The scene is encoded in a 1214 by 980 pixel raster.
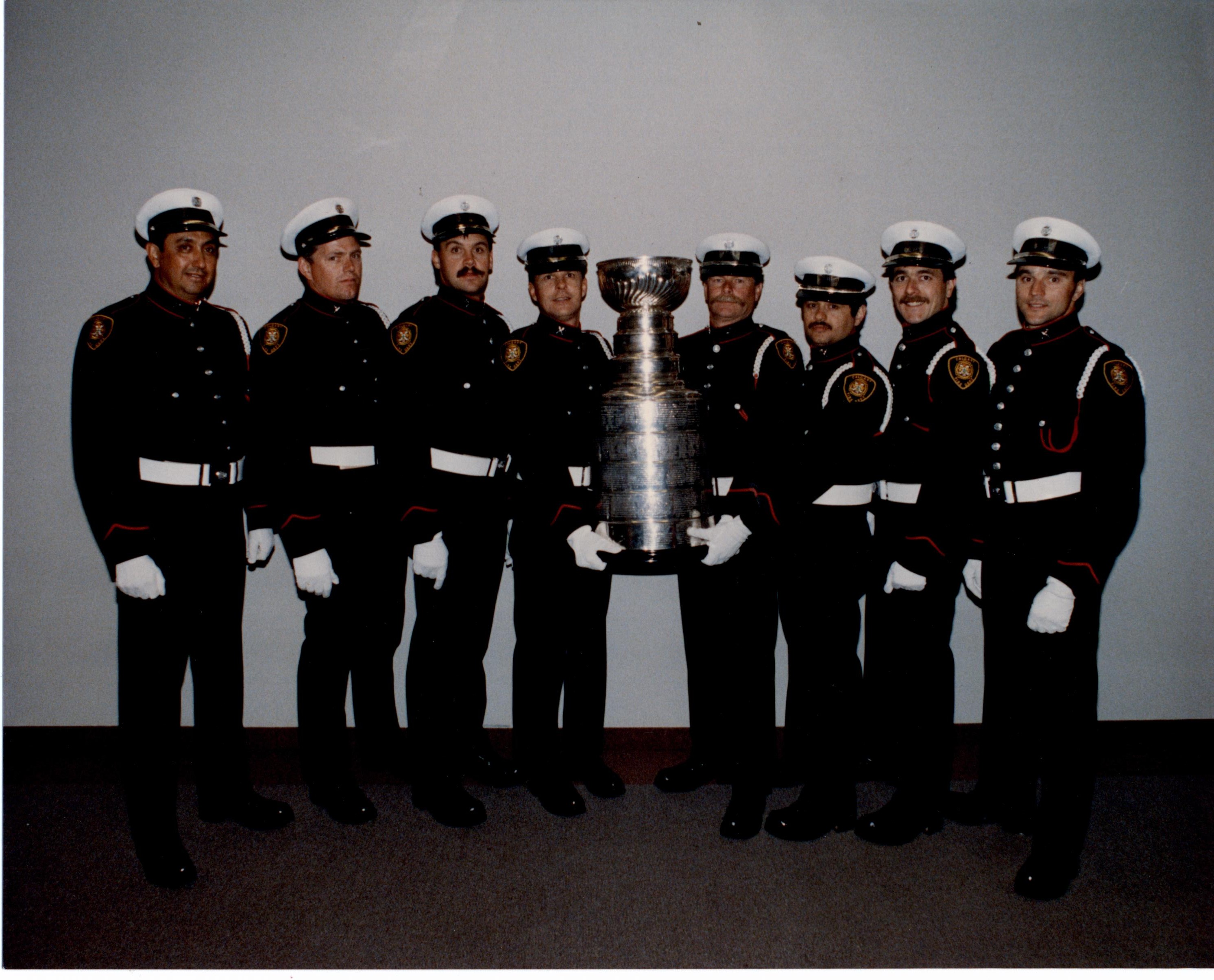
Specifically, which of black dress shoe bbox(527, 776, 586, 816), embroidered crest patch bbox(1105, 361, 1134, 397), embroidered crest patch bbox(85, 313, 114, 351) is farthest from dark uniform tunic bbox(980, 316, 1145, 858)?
embroidered crest patch bbox(85, 313, 114, 351)

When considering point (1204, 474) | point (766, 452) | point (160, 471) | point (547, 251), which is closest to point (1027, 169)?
point (1204, 474)

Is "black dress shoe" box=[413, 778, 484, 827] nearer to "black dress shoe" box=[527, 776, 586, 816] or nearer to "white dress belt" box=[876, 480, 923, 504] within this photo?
"black dress shoe" box=[527, 776, 586, 816]

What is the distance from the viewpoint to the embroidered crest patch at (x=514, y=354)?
2646 millimetres

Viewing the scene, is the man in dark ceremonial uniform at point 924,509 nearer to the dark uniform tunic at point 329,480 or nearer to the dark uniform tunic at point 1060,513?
the dark uniform tunic at point 1060,513

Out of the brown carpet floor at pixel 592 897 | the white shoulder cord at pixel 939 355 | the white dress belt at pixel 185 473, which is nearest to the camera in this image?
the brown carpet floor at pixel 592 897

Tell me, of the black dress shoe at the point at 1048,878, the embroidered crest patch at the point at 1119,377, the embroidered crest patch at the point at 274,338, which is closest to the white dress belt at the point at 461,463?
the embroidered crest patch at the point at 274,338

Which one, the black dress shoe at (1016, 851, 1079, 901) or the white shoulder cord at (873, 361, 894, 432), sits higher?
the white shoulder cord at (873, 361, 894, 432)

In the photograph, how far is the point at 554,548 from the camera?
2717 mm

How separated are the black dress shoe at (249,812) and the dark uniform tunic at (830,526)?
161cm

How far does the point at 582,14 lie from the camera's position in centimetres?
304

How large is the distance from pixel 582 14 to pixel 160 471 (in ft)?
6.87

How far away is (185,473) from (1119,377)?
8.24ft

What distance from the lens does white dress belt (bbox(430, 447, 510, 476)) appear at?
269cm

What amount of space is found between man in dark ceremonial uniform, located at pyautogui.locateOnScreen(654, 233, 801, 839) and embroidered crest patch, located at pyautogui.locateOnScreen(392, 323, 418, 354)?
819mm
